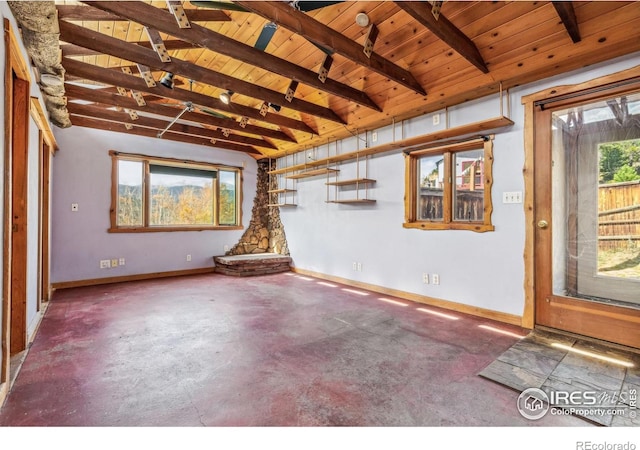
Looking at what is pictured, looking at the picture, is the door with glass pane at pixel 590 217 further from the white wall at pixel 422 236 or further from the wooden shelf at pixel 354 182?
the wooden shelf at pixel 354 182

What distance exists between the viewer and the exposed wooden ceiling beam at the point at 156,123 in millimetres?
4141

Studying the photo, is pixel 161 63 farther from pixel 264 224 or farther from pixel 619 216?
pixel 264 224

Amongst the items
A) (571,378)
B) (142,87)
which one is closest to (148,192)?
(142,87)

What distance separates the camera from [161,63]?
9.23 ft

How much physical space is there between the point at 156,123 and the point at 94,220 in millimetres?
1846

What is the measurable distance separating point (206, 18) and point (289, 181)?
3467mm

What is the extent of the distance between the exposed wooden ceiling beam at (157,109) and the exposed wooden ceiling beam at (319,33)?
2.43 meters

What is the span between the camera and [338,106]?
4.28 meters

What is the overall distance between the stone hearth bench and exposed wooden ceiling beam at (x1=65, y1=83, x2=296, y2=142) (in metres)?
2.30

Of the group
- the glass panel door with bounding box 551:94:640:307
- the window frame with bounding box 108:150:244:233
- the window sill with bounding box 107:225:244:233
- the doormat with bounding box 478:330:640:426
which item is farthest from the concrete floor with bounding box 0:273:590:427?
the window frame with bounding box 108:150:244:233

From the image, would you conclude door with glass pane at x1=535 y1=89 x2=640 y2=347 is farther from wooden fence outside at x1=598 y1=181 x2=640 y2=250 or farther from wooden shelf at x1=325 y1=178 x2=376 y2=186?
wooden shelf at x1=325 y1=178 x2=376 y2=186

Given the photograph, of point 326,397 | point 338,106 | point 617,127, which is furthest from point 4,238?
point 617,127

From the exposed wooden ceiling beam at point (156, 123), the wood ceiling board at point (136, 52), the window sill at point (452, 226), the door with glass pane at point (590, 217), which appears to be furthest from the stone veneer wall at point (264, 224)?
the door with glass pane at point (590, 217)

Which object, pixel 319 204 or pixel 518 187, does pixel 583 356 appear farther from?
pixel 319 204
